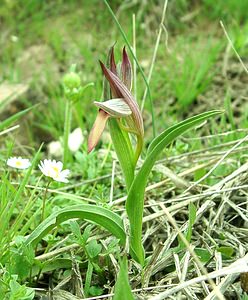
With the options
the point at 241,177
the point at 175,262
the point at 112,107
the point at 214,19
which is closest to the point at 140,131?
the point at 112,107

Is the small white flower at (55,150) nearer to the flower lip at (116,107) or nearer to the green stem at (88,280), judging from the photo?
the green stem at (88,280)

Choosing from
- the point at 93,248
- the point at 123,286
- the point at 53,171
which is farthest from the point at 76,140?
the point at 123,286

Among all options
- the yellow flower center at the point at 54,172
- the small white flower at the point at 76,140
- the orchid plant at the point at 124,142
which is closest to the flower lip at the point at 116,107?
the orchid plant at the point at 124,142

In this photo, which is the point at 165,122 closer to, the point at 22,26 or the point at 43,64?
the point at 43,64

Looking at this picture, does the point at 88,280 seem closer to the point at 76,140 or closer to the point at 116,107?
the point at 116,107

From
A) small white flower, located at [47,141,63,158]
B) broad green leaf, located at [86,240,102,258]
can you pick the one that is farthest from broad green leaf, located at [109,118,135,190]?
small white flower, located at [47,141,63,158]

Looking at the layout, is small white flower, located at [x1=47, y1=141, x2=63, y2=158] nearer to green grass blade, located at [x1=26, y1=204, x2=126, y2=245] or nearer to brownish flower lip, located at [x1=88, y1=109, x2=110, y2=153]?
green grass blade, located at [x1=26, y1=204, x2=126, y2=245]
